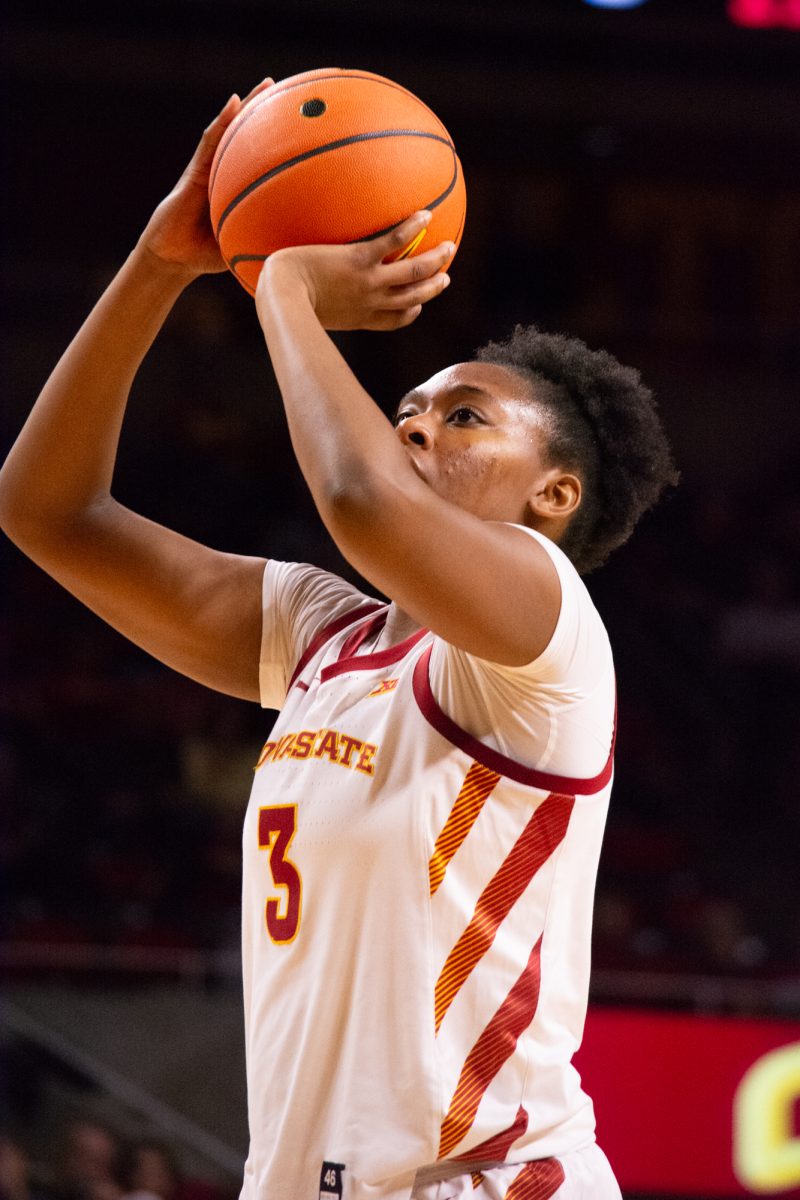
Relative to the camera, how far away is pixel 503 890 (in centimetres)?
227

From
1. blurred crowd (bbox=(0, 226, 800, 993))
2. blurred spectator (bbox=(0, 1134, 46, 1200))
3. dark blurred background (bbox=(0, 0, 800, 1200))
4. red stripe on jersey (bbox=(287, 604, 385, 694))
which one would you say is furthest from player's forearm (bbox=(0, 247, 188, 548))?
blurred crowd (bbox=(0, 226, 800, 993))

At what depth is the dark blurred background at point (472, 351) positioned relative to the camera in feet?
29.5

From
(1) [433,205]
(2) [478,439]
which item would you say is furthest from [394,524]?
(1) [433,205]

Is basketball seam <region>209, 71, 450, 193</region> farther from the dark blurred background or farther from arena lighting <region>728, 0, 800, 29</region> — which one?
arena lighting <region>728, 0, 800, 29</region>

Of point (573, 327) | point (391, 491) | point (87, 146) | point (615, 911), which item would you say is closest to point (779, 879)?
point (615, 911)

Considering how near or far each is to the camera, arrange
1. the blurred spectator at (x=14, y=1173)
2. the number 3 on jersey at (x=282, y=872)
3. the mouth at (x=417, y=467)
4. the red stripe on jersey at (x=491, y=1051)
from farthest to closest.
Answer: the blurred spectator at (x=14, y=1173), the mouth at (x=417, y=467), the number 3 on jersey at (x=282, y=872), the red stripe on jersey at (x=491, y=1051)

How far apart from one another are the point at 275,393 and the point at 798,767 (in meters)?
4.38

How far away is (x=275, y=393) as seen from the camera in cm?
1138

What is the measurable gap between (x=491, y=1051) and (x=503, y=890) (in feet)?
0.72

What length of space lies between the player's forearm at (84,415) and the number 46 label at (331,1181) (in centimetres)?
120

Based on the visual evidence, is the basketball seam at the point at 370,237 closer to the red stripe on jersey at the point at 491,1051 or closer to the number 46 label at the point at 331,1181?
the red stripe on jersey at the point at 491,1051

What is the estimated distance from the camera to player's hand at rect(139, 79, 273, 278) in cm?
273

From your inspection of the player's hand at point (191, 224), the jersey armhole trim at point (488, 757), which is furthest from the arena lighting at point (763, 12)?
the jersey armhole trim at point (488, 757)

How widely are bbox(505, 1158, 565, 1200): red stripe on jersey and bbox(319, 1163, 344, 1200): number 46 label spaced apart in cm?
23
